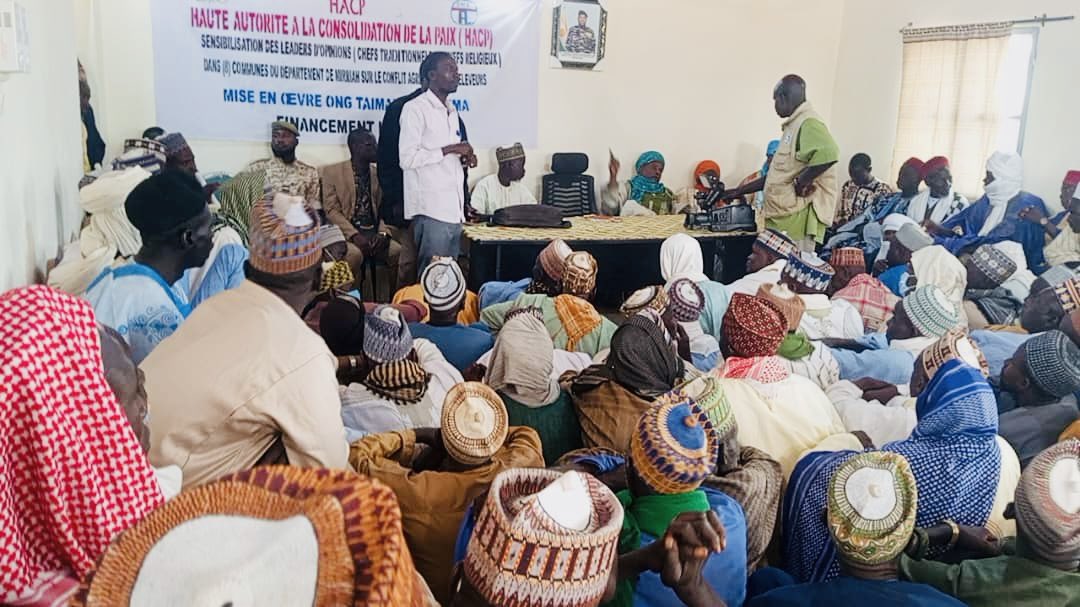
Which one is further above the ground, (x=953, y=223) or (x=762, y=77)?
(x=762, y=77)

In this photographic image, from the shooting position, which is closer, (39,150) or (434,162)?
(39,150)

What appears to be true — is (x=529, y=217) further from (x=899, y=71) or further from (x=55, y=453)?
(x=55, y=453)

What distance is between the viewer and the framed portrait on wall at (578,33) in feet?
22.0

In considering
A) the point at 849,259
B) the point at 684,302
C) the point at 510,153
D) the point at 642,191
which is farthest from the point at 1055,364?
the point at 642,191

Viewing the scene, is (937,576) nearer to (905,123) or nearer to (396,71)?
(396,71)

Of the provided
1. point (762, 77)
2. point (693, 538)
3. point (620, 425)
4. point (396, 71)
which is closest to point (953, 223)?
point (762, 77)

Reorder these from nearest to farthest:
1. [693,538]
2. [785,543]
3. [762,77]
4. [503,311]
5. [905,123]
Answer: [693,538] → [785,543] → [503,311] → [905,123] → [762,77]

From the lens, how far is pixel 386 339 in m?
2.38

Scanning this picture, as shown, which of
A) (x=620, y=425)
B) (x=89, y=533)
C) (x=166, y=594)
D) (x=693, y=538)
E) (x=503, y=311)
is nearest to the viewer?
(x=166, y=594)

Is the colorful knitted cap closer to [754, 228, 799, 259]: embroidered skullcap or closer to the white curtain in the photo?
[754, 228, 799, 259]: embroidered skullcap

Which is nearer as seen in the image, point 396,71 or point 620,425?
point 620,425

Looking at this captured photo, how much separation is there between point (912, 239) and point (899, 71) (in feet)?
9.76

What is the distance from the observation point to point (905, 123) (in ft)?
23.4

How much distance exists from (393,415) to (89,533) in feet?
4.11
